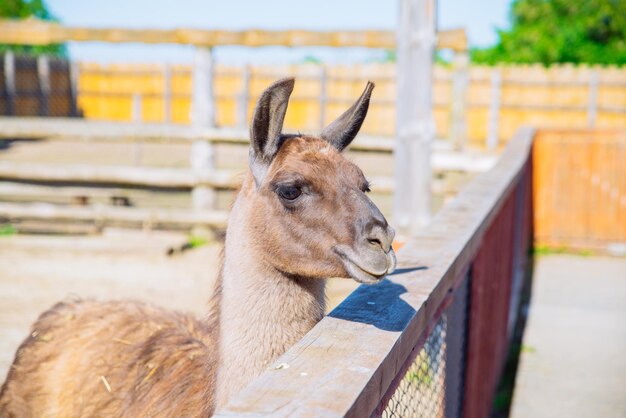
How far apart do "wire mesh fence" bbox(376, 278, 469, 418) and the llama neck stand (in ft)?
1.37

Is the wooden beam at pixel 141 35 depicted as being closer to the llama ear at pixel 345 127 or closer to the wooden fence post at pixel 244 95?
the llama ear at pixel 345 127

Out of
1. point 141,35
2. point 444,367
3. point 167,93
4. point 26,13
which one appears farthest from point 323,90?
point 444,367

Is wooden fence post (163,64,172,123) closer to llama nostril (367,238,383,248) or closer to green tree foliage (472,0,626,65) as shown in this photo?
green tree foliage (472,0,626,65)

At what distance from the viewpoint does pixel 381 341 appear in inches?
72.2

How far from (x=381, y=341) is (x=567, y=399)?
157 inches

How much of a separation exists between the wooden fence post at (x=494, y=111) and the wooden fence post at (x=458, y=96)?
55.6 ft

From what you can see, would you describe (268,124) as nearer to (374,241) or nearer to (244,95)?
(374,241)

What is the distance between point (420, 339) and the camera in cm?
235

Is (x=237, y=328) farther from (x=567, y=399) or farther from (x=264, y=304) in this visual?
(x=567, y=399)

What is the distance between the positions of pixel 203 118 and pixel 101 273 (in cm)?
243

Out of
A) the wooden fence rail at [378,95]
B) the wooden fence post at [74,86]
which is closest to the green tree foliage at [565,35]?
the wooden fence rail at [378,95]

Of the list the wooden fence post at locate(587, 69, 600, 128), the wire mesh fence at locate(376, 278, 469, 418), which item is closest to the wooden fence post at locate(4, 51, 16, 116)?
the wooden fence post at locate(587, 69, 600, 128)

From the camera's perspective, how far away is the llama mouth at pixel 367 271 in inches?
91.5

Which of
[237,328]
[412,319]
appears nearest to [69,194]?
[237,328]
